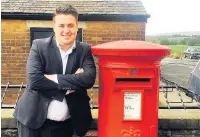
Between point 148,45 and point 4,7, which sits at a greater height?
point 4,7

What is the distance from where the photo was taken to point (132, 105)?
109 inches

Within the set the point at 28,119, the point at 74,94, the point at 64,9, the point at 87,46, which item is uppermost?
the point at 64,9

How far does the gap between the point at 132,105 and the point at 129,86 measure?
0.19 m

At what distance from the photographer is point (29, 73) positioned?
8.55ft

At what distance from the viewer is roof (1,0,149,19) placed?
7859mm

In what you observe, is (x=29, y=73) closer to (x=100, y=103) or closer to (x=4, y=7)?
(x=100, y=103)

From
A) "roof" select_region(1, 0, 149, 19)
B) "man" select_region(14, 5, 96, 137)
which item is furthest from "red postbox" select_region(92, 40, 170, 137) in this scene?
"roof" select_region(1, 0, 149, 19)

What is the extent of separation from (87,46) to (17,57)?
5.55m

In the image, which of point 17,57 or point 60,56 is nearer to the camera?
point 60,56

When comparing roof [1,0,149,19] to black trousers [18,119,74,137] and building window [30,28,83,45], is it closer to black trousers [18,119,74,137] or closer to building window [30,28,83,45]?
building window [30,28,83,45]

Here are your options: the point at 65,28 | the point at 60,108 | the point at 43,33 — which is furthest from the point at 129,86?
the point at 43,33

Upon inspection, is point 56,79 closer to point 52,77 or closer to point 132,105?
point 52,77

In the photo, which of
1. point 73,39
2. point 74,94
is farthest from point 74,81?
point 73,39

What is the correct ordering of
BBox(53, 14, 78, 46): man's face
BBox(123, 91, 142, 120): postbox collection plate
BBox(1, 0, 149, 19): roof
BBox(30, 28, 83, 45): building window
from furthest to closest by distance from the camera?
BBox(30, 28, 83, 45): building window, BBox(1, 0, 149, 19): roof, BBox(123, 91, 142, 120): postbox collection plate, BBox(53, 14, 78, 46): man's face
